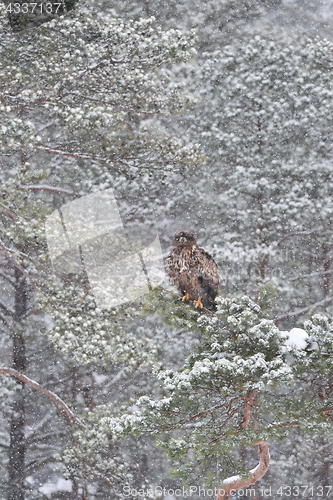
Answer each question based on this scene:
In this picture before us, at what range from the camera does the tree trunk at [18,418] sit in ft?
24.2

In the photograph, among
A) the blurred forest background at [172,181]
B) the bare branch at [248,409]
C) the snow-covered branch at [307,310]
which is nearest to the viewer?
the bare branch at [248,409]

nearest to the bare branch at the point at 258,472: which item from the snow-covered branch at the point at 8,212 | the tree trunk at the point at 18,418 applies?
the snow-covered branch at the point at 8,212

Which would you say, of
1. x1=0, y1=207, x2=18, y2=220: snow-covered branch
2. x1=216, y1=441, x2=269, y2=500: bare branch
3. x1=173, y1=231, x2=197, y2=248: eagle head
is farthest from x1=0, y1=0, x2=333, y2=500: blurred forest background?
x1=173, y1=231, x2=197, y2=248: eagle head

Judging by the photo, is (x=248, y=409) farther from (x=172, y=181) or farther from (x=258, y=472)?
(x=172, y=181)

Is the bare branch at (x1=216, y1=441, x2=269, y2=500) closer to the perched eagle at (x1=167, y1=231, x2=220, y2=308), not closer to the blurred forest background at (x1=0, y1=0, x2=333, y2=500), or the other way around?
the perched eagle at (x1=167, y1=231, x2=220, y2=308)

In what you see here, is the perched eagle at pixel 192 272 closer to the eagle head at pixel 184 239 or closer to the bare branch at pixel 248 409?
the eagle head at pixel 184 239

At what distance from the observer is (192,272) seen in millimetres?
3580

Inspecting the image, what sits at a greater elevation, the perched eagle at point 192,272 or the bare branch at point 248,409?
the perched eagle at point 192,272

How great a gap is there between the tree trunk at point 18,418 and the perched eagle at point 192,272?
435 cm

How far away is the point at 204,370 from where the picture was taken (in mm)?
2855

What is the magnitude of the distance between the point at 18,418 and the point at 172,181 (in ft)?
13.4

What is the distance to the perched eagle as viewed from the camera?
3.54 meters

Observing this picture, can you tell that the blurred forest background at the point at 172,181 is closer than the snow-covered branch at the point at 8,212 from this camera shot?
No

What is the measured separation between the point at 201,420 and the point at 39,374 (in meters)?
5.53
